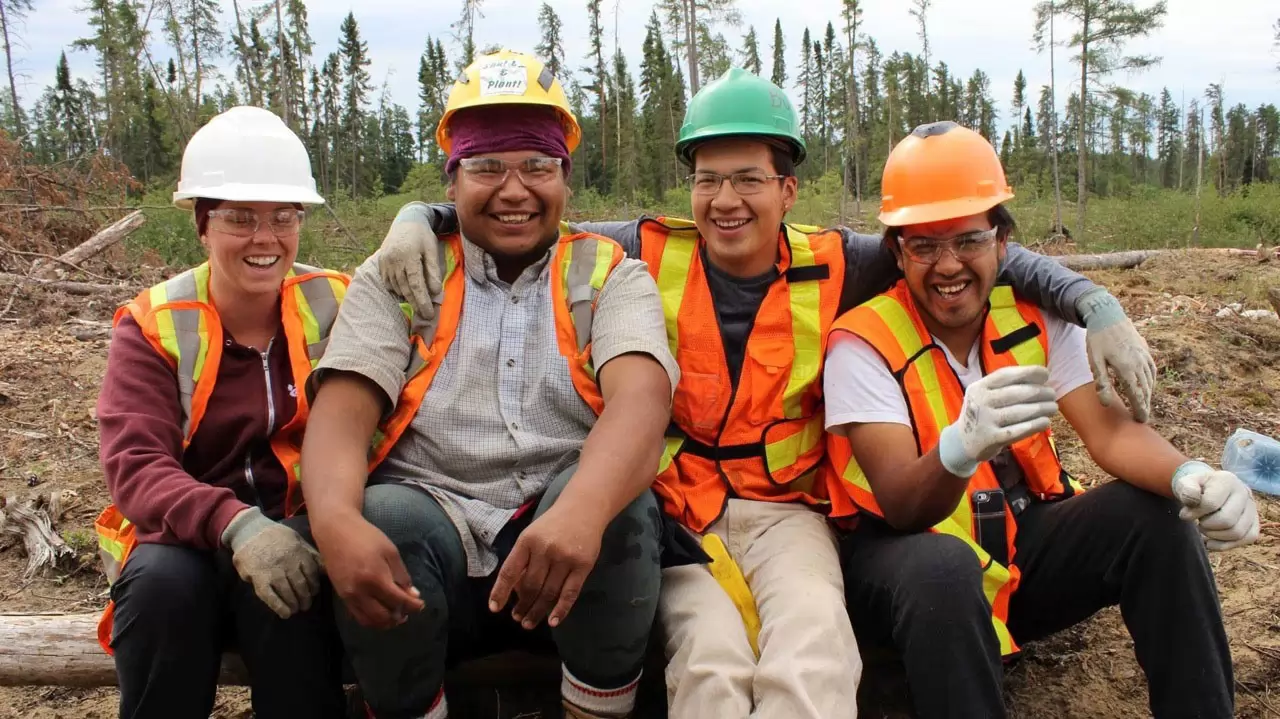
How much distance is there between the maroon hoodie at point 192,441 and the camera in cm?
210

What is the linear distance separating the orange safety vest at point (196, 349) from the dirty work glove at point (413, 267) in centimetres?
24

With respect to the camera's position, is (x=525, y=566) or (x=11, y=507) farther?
(x=11, y=507)

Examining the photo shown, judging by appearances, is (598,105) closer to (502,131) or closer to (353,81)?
(353,81)

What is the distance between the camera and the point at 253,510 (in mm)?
2096

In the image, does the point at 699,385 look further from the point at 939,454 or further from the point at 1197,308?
the point at 1197,308

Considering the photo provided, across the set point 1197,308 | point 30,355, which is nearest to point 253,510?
point 30,355

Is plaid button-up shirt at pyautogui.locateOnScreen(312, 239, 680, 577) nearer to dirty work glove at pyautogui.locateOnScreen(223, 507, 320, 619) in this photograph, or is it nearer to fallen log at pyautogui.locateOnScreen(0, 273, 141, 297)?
dirty work glove at pyautogui.locateOnScreen(223, 507, 320, 619)

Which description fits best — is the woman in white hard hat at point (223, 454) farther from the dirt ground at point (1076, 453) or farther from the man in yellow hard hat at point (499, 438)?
the dirt ground at point (1076, 453)

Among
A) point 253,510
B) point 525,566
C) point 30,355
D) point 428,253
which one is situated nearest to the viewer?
point 525,566

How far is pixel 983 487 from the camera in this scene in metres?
2.51

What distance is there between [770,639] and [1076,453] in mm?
3080

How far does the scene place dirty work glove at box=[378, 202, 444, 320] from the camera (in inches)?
96.2

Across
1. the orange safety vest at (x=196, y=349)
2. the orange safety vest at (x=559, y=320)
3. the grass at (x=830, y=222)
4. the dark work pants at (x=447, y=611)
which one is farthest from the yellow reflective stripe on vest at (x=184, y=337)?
the grass at (x=830, y=222)

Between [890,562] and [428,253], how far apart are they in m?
1.52
